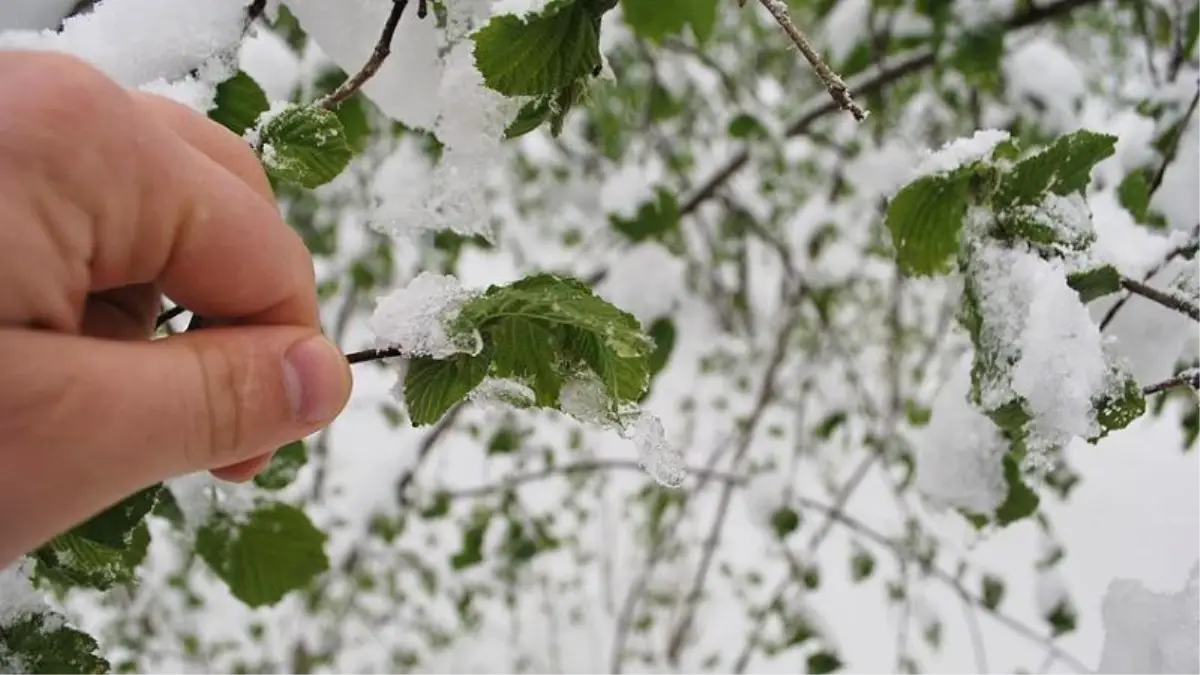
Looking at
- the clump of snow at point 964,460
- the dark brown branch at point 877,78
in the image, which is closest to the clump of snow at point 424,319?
the clump of snow at point 964,460

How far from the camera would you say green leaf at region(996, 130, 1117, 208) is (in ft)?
1.54

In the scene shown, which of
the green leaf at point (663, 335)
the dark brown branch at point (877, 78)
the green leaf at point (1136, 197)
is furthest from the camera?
the dark brown branch at point (877, 78)

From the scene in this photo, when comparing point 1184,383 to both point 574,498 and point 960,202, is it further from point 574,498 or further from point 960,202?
point 574,498

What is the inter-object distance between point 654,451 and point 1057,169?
10.0 inches

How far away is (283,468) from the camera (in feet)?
2.14

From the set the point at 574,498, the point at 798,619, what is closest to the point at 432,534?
the point at 574,498

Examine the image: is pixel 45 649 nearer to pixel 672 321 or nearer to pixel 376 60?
pixel 376 60

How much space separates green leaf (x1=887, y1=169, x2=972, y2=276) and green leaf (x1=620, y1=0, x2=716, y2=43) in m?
0.35

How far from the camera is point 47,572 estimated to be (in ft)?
1.77

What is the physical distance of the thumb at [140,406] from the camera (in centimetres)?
25

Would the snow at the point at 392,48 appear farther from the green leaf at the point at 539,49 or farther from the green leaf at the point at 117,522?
the green leaf at the point at 117,522

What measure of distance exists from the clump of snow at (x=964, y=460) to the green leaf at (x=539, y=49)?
36 cm

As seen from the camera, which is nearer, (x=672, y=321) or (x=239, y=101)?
(x=239, y=101)

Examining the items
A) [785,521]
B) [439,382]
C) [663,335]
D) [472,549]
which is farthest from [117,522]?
[785,521]
